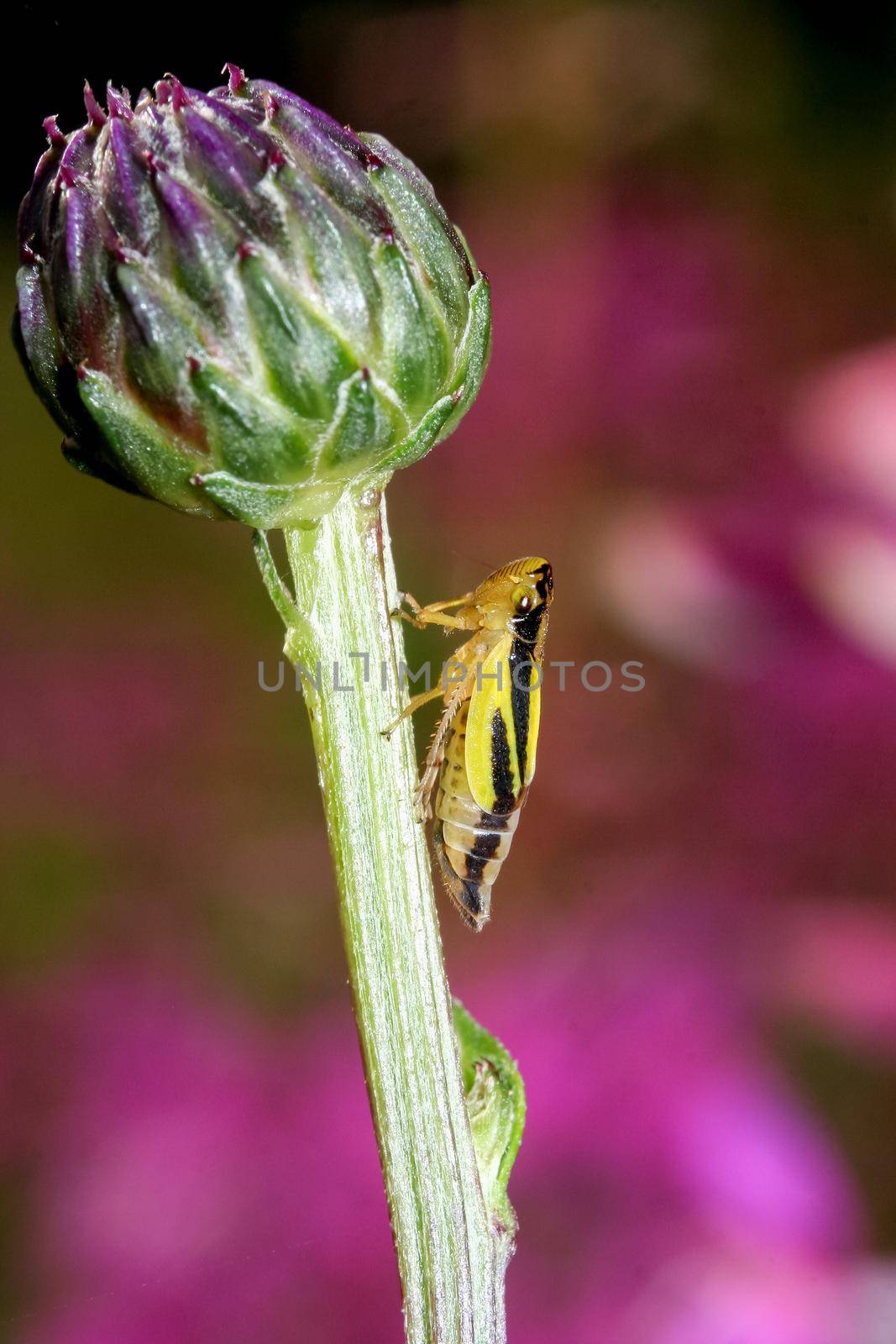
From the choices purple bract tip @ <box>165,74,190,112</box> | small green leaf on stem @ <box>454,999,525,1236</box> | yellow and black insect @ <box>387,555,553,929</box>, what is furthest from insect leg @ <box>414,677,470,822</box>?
purple bract tip @ <box>165,74,190,112</box>

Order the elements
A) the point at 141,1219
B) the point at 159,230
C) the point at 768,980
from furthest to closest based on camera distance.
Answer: the point at 768,980 → the point at 141,1219 → the point at 159,230

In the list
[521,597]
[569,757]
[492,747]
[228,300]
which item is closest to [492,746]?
[492,747]

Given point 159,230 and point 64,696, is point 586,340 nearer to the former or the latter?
point 64,696

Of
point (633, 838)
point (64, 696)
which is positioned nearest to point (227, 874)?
point (64, 696)

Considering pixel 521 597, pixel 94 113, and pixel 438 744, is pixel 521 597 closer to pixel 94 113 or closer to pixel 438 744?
pixel 438 744

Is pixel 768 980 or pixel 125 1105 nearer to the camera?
pixel 125 1105

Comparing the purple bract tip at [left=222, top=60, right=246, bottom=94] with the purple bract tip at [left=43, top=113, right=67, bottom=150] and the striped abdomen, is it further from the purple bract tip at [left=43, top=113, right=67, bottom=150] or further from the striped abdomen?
the striped abdomen
